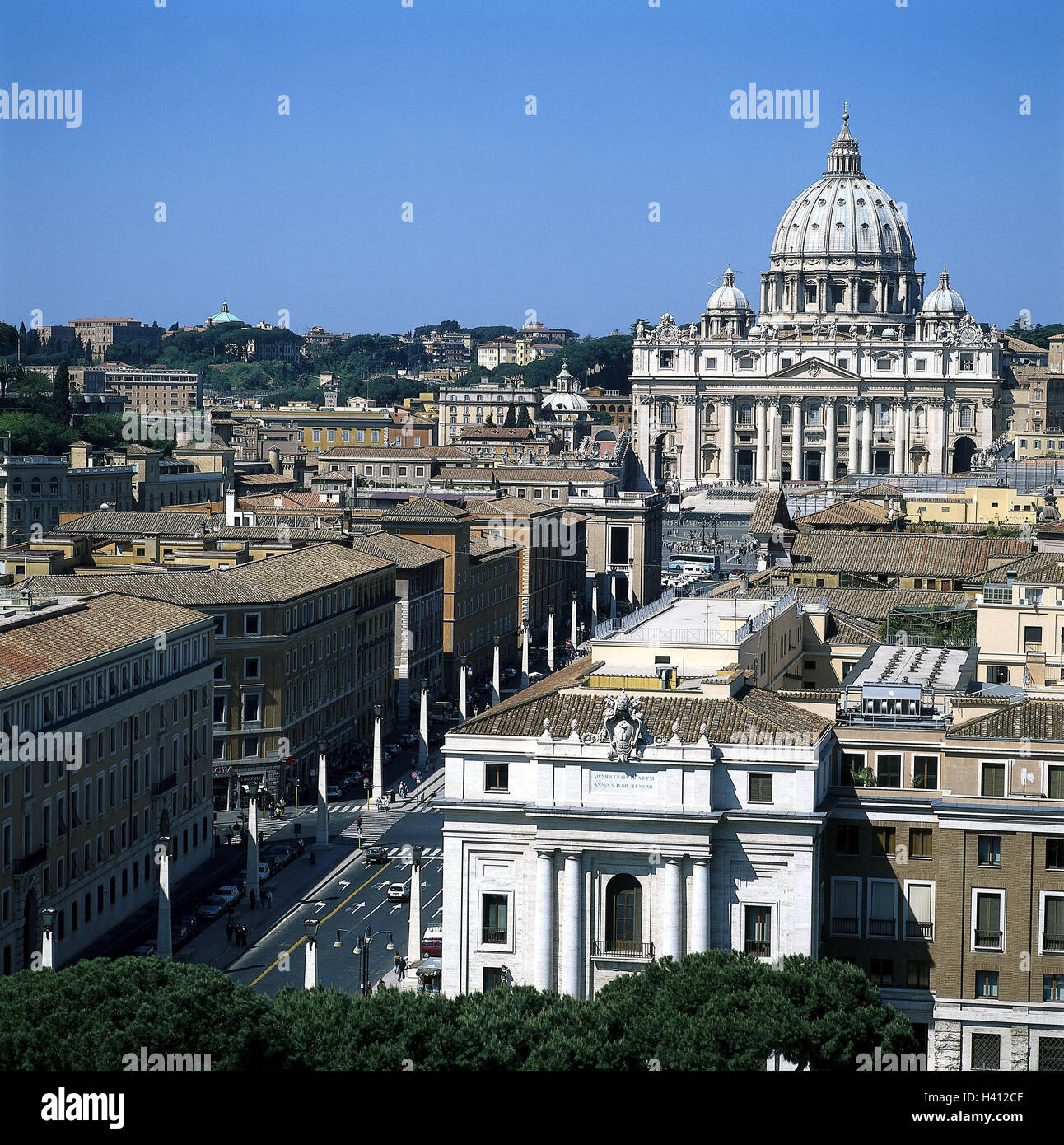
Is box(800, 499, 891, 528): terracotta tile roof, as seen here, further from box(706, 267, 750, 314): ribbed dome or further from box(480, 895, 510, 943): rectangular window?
box(706, 267, 750, 314): ribbed dome

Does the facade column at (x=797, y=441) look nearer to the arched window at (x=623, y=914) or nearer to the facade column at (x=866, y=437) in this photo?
the facade column at (x=866, y=437)

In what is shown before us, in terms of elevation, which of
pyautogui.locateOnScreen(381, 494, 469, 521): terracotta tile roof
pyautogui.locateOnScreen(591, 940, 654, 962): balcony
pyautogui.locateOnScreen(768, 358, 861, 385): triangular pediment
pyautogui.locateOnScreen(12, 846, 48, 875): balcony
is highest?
pyautogui.locateOnScreen(768, 358, 861, 385): triangular pediment

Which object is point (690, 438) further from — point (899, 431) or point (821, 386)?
point (899, 431)

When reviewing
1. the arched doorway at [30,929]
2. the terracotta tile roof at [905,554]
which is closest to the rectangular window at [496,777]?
the arched doorway at [30,929]

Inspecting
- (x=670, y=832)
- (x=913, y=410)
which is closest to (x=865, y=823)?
(x=670, y=832)

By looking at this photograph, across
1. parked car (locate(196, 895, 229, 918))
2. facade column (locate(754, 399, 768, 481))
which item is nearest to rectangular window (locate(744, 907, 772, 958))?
parked car (locate(196, 895, 229, 918))

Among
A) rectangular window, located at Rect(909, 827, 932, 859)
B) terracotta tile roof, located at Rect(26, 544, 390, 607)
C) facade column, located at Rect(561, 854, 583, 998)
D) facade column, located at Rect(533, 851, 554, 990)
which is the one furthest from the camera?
terracotta tile roof, located at Rect(26, 544, 390, 607)
